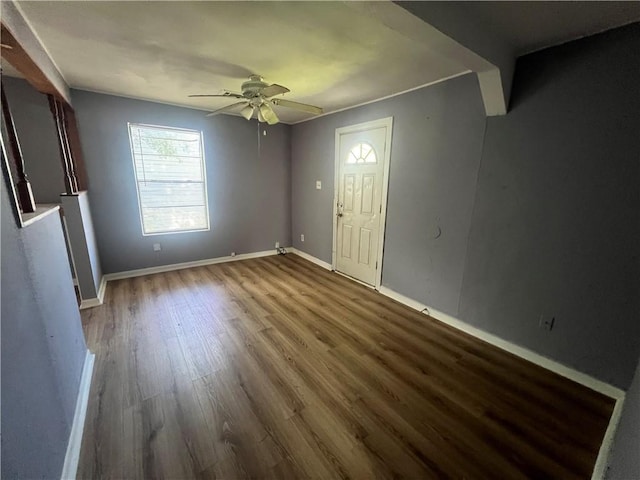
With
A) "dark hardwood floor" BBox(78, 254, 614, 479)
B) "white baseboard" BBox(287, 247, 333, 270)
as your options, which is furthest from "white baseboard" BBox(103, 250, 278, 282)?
"dark hardwood floor" BBox(78, 254, 614, 479)

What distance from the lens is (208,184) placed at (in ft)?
14.0

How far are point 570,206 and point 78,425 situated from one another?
11.6ft

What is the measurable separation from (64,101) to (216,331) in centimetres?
303

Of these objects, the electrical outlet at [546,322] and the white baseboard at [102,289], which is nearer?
the electrical outlet at [546,322]

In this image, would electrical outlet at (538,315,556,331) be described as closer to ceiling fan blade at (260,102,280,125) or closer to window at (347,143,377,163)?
window at (347,143,377,163)

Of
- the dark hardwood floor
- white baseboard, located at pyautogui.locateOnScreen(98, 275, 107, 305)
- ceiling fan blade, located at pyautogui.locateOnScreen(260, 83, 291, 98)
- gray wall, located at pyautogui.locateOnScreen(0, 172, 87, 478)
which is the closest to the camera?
gray wall, located at pyautogui.locateOnScreen(0, 172, 87, 478)

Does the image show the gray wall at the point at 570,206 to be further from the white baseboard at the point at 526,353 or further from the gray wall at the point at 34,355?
the gray wall at the point at 34,355

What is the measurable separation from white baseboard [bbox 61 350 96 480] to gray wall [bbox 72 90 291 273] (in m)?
2.19

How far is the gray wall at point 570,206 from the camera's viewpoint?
1715 mm

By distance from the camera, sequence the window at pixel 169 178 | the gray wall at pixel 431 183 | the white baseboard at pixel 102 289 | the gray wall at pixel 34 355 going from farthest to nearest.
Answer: the window at pixel 169 178, the white baseboard at pixel 102 289, the gray wall at pixel 431 183, the gray wall at pixel 34 355

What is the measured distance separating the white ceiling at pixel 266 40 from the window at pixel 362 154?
72 cm

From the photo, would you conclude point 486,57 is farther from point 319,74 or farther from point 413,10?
point 319,74

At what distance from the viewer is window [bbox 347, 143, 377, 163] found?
343 centimetres

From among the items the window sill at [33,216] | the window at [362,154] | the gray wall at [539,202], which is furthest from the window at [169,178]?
the gray wall at [539,202]
